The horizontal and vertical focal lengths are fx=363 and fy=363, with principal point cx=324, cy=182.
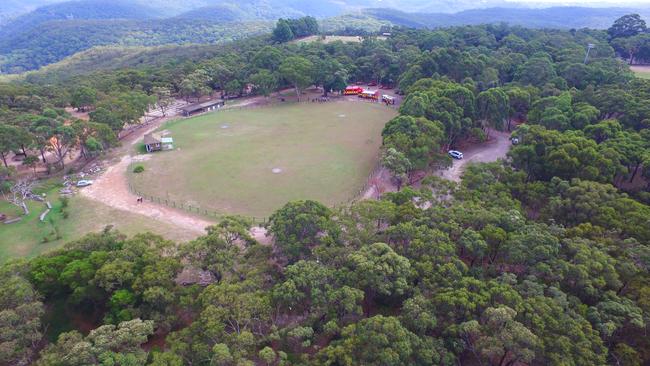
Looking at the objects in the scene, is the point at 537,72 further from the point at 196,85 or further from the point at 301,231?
the point at 196,85

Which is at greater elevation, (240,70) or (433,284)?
(240,70)

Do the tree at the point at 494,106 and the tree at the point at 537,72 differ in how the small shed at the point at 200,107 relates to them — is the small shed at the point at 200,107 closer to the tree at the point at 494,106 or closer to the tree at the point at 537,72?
the tree at the point at 494,106

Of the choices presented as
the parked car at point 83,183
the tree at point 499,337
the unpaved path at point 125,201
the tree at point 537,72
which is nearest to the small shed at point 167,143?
the unpaved path at point 125,201

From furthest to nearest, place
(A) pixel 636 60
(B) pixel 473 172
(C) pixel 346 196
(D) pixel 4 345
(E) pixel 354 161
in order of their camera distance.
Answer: (A) pixel 636 60, (E) pixel 354 161, (C) pixel 346 196, (B) pixel 473 172, (D) pixel 4 345

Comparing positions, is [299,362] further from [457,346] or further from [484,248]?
[484,248]

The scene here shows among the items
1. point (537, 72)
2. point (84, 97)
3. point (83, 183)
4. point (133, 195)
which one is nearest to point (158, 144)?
point (83, 183)

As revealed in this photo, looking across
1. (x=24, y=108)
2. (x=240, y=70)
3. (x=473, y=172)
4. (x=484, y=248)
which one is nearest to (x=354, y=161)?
(x=473, y=172)

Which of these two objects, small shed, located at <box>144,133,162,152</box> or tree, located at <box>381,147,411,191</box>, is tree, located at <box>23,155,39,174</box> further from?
tree, located at <box>381,147,411,191</box>
